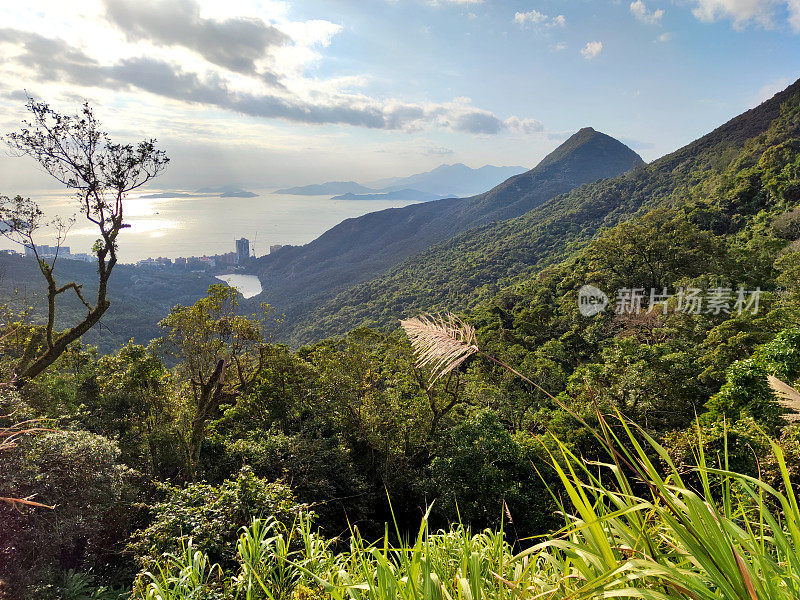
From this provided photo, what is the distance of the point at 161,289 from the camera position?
7275cm

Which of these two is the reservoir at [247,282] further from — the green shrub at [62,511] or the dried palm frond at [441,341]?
the dried palm frond at [441,341]

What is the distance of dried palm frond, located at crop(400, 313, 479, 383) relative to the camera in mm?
1215

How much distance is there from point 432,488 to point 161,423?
6.96 m

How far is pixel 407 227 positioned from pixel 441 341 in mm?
117257

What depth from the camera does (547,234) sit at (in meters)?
57.7

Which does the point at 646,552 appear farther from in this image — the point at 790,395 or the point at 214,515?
the point at 214,515

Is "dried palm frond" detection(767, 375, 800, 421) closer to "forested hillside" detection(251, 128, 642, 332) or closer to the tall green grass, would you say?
the tall green grass

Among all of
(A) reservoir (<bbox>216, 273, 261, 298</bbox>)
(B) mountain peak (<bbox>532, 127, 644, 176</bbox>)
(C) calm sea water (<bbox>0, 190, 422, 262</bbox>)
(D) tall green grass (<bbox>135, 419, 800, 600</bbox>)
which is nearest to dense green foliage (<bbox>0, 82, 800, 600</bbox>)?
(D) tall green grass (<bbox>135, 419, 800, 600</bbox>)

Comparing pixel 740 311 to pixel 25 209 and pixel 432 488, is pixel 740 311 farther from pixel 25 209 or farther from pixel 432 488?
pixel 25 209

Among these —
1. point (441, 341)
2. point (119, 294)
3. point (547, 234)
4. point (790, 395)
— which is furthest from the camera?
point (119, 294)

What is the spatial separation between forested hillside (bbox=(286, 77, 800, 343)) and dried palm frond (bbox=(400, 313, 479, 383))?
39.6m

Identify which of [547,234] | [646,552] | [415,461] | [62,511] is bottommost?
[415,461]

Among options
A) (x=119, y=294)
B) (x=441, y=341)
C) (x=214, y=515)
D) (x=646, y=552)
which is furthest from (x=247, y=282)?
(x=646, y=552)

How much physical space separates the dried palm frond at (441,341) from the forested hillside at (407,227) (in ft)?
234
